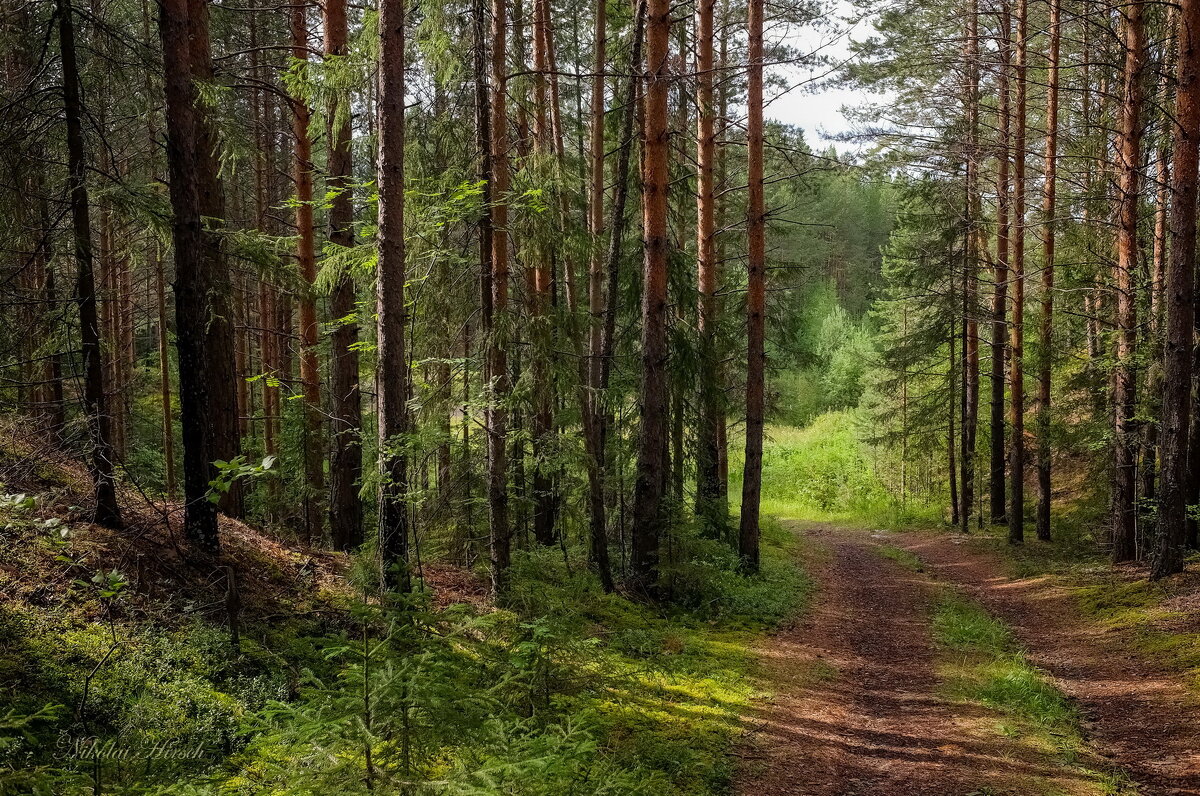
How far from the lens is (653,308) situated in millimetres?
10500

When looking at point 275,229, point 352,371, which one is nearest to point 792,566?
point 352,371

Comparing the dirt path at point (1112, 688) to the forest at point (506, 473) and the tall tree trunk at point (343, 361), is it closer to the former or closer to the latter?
the forest at point (506, 473)

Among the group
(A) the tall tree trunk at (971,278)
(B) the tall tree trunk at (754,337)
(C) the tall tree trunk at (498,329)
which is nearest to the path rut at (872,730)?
(B) the tall tree trunk at (754,337)

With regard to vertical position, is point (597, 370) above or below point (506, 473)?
above

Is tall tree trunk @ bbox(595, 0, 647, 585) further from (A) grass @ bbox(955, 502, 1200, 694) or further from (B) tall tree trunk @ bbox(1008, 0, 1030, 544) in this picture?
(B) tall tree trunk @ bbox(1008, 0, 1030, 544)

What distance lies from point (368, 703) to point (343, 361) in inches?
291

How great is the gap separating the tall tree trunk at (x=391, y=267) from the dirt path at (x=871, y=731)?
373 centimetres

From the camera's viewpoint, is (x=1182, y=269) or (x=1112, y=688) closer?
(x=1112, y=688)

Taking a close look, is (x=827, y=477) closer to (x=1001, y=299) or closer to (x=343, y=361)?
(x=1001, y=299)

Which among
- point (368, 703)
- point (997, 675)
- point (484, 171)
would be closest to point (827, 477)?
point (997, 675)

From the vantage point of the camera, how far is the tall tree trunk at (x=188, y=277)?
683cm

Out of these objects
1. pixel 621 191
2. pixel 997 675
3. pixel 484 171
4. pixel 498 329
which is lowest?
pixel 997 675

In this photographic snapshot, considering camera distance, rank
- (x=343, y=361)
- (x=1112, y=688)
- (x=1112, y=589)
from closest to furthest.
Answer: (x=1112, y=688)
(x=343, y=361)
(x=1112, y=589)

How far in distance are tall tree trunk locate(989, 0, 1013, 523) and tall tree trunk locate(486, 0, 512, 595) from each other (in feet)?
39.6
